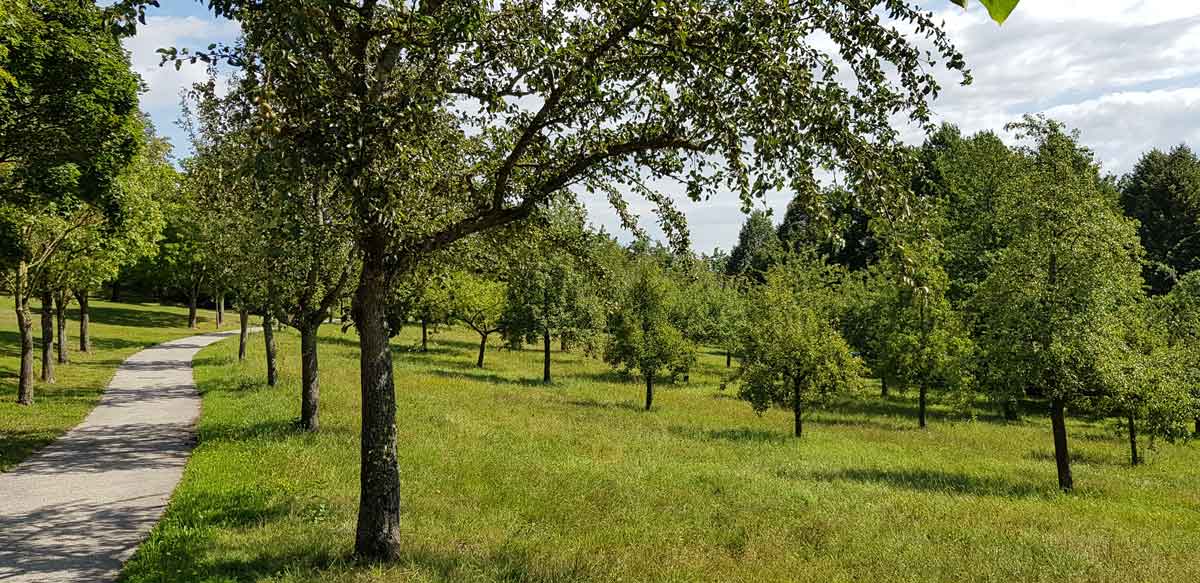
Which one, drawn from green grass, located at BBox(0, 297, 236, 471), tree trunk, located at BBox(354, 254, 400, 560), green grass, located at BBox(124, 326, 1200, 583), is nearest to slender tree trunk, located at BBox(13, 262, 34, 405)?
green grass, located at BBox(0, 297, 236, 471)

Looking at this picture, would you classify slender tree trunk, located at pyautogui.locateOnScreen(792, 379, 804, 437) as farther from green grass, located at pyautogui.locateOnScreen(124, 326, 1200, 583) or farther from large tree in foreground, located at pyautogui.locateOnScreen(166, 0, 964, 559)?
large tree in foreground, located at pyautogui.locateOnScreen(166, 0, 964, 559)

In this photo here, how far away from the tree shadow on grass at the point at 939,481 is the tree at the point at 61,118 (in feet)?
58.6

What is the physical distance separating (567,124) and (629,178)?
116 cm

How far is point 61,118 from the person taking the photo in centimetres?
1463

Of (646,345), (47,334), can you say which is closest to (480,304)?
(646,345)

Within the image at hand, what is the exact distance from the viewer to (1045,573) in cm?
966

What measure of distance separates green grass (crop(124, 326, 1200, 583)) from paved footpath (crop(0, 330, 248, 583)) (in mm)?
518

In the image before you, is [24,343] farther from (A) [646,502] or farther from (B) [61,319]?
(A) [646,502]

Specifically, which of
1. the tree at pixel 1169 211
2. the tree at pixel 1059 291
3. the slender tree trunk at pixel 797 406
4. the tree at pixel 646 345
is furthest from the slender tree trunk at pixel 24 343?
A: the tree at pixel 1169 211

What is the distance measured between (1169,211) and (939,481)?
52.0 m

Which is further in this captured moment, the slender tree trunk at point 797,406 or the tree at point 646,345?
the tree at point 646,345

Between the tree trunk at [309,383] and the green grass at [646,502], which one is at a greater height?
the tree trunk at [309,383]

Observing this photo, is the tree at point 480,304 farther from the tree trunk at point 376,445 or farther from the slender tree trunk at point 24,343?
the tree trunk at point 376,445

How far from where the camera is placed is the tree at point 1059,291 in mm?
16203
